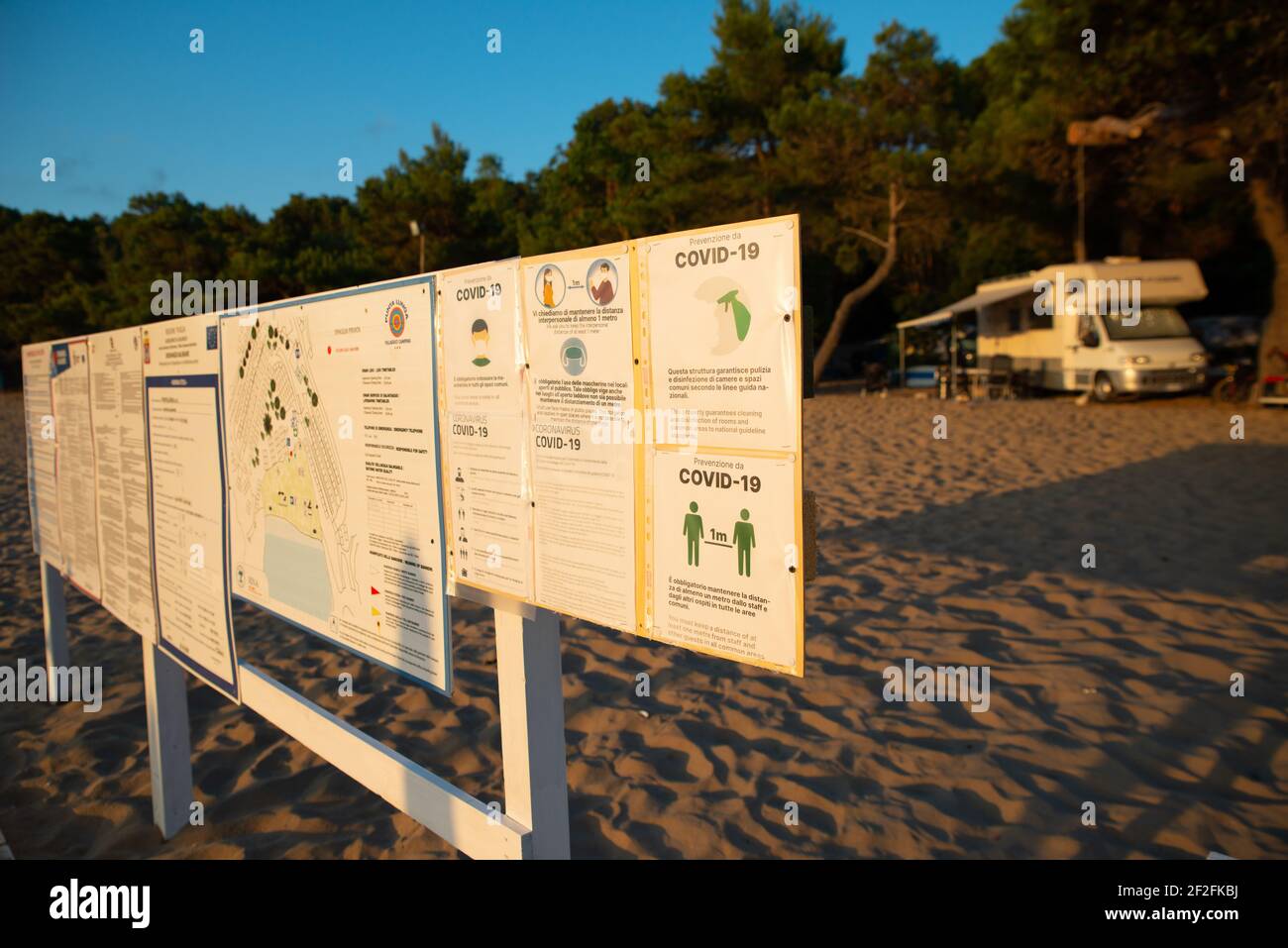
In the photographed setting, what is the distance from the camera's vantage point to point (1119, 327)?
53.5ft

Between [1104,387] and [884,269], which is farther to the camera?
[884,269]

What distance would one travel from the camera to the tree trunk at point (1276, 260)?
621 inches

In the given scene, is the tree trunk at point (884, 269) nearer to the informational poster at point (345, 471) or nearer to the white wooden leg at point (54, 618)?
the white wooden leg at point (54, 618)

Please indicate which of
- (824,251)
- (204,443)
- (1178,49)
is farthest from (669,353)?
(824,251)

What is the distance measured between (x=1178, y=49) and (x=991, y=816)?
53.5 feet

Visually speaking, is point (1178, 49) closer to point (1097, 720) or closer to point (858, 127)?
point (858, 127)

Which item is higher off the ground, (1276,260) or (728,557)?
(1276,260)

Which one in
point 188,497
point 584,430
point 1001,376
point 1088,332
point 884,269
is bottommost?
point 188,497

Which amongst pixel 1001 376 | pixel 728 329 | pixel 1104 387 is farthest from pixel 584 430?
pixel 1001 376

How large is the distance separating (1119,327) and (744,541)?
17752 millimetres

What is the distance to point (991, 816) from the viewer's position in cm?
297

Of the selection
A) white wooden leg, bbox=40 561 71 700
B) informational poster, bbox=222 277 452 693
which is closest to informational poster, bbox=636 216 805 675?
informational poster, bbox=222 277 452 693

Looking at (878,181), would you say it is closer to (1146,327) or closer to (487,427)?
(1146,327)

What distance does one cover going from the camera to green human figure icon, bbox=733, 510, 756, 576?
1.62 meters
